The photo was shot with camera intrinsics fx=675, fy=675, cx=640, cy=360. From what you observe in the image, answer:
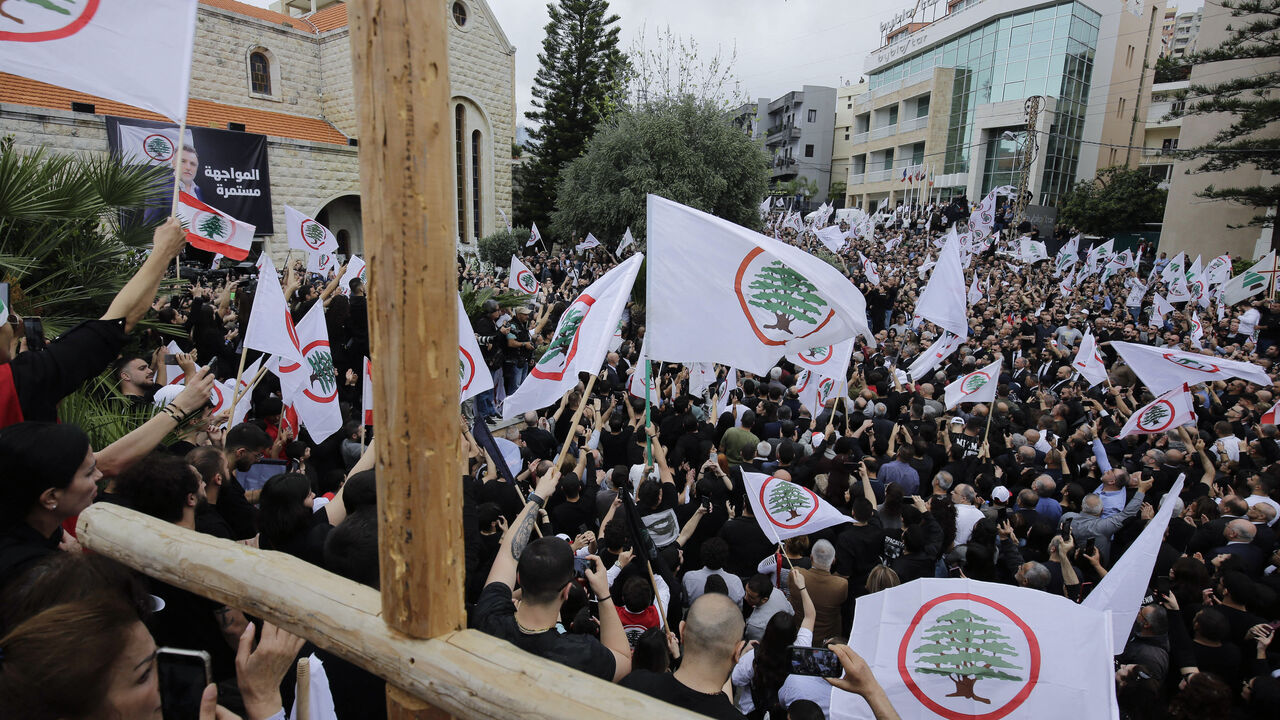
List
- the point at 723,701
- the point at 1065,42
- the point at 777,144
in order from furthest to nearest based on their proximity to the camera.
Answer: the point at 777,144 → the point at 1065,42 → the point at 723,701

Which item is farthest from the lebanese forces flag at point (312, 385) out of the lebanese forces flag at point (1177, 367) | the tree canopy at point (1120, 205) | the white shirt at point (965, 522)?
the tree canopy at point (1120, 205)

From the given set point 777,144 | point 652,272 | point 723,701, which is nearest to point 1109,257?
point 652,272

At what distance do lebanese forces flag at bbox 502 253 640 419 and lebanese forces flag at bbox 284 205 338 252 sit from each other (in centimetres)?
685

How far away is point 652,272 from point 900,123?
183ft

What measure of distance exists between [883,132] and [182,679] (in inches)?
2451

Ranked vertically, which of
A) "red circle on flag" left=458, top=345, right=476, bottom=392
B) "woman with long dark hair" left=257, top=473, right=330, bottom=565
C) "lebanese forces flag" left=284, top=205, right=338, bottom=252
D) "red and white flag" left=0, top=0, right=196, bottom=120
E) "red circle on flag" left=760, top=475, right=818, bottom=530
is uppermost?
"red and white flag" left=0, top=0, right=196, bottom=120

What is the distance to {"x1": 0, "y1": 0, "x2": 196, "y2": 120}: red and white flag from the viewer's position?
7.89ft

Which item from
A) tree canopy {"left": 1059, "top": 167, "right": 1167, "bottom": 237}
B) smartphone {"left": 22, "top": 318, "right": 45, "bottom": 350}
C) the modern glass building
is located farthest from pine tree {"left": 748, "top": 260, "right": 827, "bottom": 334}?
the modern glass building

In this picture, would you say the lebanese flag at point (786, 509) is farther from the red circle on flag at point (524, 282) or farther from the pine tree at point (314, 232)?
the pine tree at point (314, 232)

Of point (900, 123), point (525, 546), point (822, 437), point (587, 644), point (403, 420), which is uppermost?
point (900, 123)

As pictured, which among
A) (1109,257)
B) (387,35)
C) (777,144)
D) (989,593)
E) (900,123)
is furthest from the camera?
(777,144)

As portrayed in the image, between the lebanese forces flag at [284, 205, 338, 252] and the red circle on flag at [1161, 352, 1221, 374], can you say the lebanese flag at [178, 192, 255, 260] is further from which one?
the red circle on flag at [1161, 352, 1221, 374]

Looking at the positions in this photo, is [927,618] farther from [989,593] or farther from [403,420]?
[403,420]

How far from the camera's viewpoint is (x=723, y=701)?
248 cm
